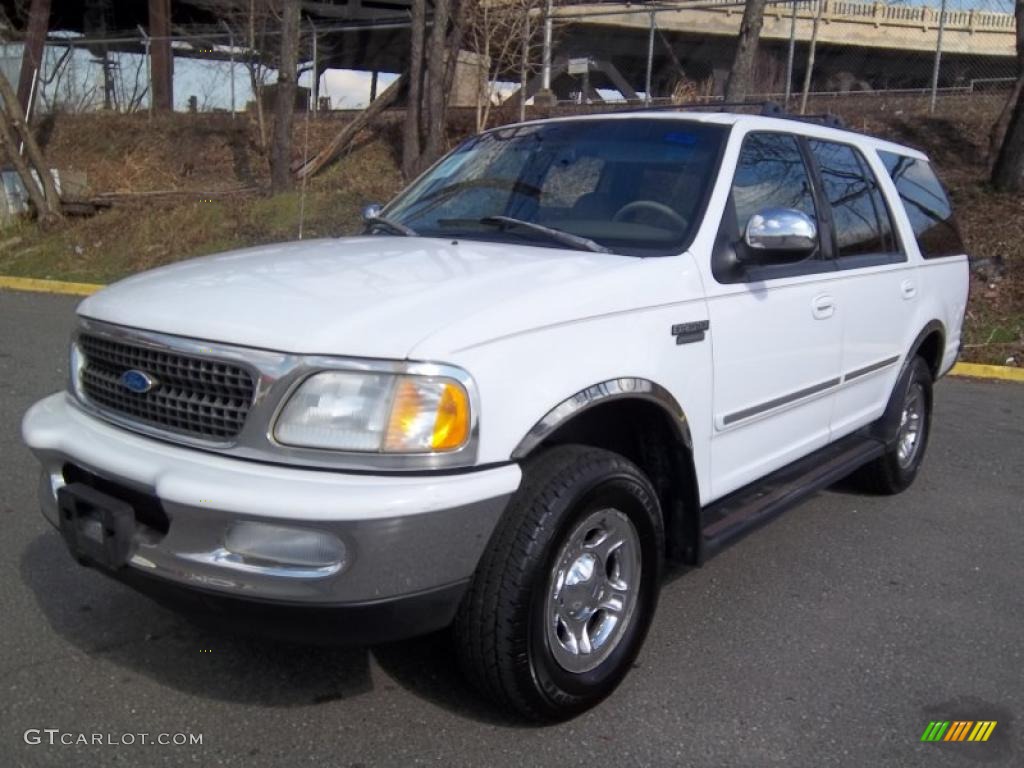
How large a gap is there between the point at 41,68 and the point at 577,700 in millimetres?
23351

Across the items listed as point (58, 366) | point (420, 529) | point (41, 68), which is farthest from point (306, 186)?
point (420, 529)

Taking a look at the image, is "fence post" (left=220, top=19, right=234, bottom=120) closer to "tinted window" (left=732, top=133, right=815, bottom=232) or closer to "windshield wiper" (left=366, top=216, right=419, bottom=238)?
"windshield wiper" (left=366, top=216, right=419, bottom=238)

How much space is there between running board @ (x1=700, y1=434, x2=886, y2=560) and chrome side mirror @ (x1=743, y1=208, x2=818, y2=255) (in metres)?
A: 0.99

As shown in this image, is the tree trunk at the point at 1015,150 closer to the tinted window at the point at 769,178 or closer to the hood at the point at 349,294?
the tinted window at the point at 769,178

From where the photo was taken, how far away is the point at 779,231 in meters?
3.41

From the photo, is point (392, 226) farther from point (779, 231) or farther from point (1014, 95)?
point (1014, 95)

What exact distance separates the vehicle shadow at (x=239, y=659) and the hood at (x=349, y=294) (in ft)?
3.25

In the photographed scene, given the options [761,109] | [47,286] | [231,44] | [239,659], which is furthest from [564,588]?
[231,44]

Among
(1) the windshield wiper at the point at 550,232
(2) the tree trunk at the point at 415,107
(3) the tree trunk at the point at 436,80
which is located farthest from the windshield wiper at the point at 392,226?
(2) the tree trunk at the point at 415,107

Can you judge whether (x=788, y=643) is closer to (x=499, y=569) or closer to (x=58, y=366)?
(x=499, y=569)

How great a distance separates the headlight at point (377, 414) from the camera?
2.52 meters

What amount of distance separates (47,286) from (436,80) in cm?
667

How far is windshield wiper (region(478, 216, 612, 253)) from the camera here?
340cm

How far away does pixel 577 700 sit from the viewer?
117 inches
